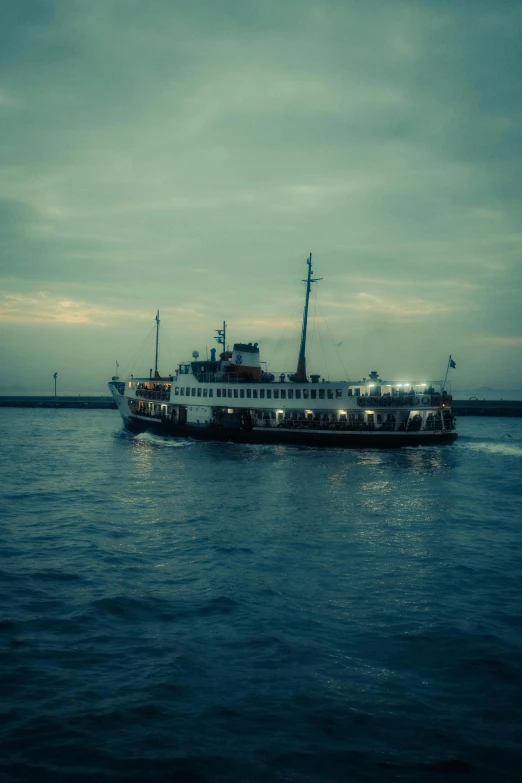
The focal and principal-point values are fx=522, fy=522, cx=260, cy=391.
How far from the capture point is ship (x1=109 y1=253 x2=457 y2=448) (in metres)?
52.9

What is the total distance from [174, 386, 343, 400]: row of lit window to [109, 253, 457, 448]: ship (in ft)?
0.34

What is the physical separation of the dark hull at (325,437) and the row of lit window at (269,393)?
3.48m

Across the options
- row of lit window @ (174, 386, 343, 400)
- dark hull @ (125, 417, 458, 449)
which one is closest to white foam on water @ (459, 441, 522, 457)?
dark hull @ (125, 417, 458, 449)

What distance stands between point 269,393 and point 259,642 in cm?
4464

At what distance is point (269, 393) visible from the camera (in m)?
56.2

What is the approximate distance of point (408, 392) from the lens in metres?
53.6

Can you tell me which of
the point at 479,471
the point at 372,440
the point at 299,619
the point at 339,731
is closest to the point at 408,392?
the point at 372,440

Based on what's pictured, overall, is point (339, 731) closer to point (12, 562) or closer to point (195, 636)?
point (195, 636)

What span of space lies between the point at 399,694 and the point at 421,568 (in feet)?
27.0

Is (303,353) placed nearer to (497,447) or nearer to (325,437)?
(325,437)

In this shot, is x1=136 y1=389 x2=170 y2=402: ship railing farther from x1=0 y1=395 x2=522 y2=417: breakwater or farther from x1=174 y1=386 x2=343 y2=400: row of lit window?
x1=0 y1=395 x2=522 y2=417: breakwater

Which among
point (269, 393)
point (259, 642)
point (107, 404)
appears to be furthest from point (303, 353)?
point (107, 404)

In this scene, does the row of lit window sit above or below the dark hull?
above

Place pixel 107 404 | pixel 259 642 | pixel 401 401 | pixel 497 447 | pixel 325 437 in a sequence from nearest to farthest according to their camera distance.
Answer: pixel 259 642
pixel 401 401
pixel 325 437
pixel 497 447
pixel 107 404
